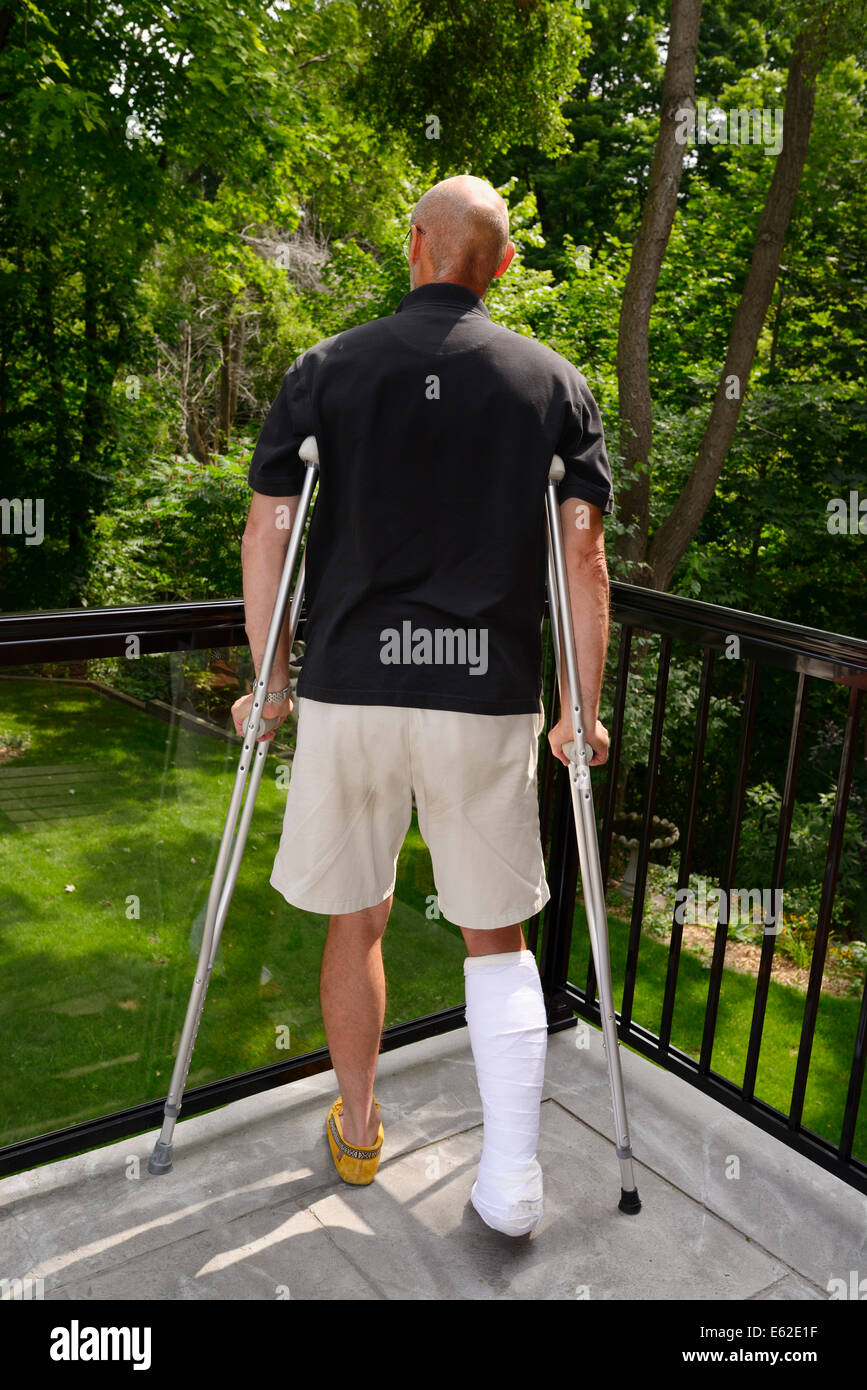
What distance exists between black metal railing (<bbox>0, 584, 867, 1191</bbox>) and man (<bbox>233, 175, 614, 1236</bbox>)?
272mm

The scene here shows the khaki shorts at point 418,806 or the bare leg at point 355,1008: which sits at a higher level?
the khaki shorts at point 418,806

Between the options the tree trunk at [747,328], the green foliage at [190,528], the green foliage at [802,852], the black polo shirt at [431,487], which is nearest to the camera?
the black polo shirt at [431,487]

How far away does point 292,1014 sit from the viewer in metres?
2.31

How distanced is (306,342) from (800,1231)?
43.5 ft

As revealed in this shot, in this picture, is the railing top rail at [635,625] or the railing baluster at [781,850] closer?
the railing top rail at [635,625]

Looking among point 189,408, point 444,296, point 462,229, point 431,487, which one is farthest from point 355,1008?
point 189,408

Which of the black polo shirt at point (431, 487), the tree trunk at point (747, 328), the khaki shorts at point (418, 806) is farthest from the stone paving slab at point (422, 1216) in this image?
the tree trunk at point (747, 328)

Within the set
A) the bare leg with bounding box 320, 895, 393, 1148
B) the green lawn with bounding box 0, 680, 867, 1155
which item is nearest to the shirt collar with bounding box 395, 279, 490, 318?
the green lawn with bounding box 0, 680, 867, 1155

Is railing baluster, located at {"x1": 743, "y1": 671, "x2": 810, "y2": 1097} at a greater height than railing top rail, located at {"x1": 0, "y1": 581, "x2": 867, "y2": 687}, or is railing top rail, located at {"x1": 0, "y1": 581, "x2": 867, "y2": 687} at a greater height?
railing top rail, located at {"x1": 0, "y1": 581, "x2": 867, "y2": 687}

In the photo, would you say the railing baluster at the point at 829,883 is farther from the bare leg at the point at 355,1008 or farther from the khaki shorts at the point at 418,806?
the bare leg at the point at 355,1008

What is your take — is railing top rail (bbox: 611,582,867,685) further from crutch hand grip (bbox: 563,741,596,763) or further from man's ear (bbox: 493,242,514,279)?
man's ear (bbox: 493,242,514,279)

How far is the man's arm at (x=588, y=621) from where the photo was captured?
1.83m

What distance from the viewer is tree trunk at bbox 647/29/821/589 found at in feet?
24.2

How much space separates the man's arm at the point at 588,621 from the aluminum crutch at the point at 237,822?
450 mm
